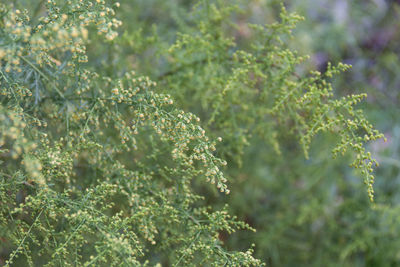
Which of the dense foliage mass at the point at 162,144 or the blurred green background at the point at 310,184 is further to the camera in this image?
the blurred green background at the point at 310,184

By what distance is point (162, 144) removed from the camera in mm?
1817

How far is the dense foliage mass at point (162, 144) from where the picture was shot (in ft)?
3.49

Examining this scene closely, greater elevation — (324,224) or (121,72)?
(324,224)

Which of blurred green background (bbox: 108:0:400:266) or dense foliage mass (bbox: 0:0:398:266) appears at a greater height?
blurred green background (bbox: 108:0:400:266)

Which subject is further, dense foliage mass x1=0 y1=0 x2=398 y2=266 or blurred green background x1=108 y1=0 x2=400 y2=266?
blurred green background x1=108 y1=0 x2=400 y2=266

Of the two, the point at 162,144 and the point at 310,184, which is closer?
the point at 162,144

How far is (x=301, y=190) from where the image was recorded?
8.87 ft

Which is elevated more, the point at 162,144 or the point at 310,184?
the point at 310,184

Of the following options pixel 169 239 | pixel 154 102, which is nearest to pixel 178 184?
pixel 169 239

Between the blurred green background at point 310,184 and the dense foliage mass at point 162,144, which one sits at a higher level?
the blurred green background at point 310,184

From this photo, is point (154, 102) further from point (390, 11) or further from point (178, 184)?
point (390, 11)

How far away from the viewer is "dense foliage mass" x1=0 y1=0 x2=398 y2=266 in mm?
1064

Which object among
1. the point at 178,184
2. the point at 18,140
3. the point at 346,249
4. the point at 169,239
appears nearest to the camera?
the point at 18,140

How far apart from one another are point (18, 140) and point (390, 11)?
3.76 meters
